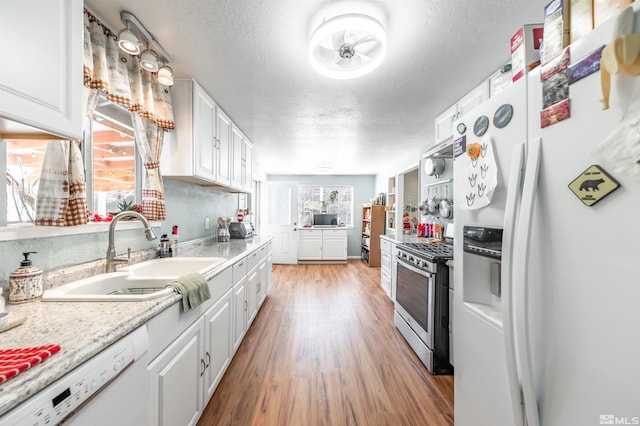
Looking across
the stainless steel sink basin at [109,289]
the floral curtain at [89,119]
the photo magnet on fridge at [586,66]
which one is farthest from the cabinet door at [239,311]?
the photo magnet on fridge at [586,66]

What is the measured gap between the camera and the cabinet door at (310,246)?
589cm

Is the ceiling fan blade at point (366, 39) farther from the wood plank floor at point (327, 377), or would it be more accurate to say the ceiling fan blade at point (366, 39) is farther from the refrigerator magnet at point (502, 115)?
the wood plank floor at point (327, 377)

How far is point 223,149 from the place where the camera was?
2543 mm

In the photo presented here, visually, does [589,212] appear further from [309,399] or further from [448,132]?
[448,132]

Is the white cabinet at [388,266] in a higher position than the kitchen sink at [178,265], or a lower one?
lower

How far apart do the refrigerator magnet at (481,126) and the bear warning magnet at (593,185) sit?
1.45 feet

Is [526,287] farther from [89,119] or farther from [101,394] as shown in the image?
[89,119]

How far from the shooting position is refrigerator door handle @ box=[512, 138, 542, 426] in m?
0.71

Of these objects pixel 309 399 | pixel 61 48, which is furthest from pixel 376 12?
pixel 309 399

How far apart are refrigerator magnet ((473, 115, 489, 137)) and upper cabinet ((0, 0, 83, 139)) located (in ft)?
5.27

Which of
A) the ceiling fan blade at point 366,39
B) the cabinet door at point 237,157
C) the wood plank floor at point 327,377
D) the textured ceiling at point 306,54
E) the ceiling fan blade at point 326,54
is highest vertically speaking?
the textured ceiling at point 306,54

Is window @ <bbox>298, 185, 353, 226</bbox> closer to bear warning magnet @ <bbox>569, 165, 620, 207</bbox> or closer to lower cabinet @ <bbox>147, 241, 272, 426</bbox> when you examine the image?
lower cabinet @ <bbox>147, 241, 272, 426</bbox>

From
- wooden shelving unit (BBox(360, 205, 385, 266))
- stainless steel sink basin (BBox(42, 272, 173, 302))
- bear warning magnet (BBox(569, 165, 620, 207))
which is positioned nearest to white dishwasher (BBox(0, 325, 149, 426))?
stainless steel sink basin (BBox(42, 272, 173, 302))

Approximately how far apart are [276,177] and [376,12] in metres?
5.68
